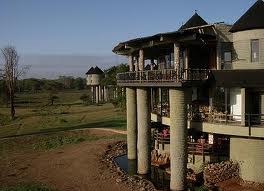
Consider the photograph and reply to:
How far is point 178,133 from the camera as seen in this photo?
2695cm

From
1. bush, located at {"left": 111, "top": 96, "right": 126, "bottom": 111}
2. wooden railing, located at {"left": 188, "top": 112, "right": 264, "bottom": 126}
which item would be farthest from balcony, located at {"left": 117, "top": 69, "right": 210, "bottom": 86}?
bush, located at {"left": 111, "top": 96, "right": 126, "bottom": 111}

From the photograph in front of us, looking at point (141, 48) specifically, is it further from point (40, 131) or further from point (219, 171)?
point (40, 131)

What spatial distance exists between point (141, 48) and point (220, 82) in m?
8.12

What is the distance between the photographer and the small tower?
102 meters

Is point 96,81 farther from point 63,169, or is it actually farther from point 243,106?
point 243,106

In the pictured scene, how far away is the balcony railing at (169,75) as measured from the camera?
27.2m

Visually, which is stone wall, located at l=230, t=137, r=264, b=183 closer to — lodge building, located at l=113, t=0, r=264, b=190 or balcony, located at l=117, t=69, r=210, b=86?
lodge building, located at l=113, t=0, r=264, b=190

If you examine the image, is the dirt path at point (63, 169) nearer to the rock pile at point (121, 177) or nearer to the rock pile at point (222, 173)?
the rock pile at point (121, 177)

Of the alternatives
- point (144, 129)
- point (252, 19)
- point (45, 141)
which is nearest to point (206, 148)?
point (144, 129)

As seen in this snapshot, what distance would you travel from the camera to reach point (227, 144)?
30953 mm

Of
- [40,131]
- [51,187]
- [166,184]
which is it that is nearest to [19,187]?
[51,187]

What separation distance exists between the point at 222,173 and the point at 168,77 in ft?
25.1

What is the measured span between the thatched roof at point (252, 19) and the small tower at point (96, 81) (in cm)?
7351

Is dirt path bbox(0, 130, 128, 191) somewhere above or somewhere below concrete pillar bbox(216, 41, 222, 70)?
below
